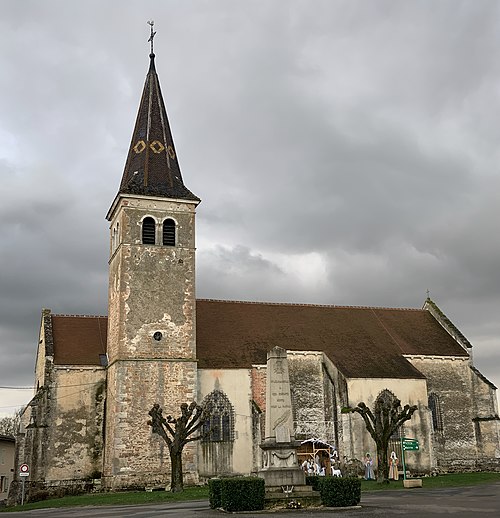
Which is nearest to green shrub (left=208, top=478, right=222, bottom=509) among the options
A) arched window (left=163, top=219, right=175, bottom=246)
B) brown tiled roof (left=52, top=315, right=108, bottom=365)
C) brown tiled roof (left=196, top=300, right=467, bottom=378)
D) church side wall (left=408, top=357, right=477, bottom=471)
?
brown tiled roof (left=196, top=300, right=467, bottom=378)

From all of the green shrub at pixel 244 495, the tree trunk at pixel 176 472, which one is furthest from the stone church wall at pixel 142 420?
the green shrub at pixel 244 495

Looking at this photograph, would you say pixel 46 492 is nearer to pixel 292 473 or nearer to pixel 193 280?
pixel 193 280

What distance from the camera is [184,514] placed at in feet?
58.1

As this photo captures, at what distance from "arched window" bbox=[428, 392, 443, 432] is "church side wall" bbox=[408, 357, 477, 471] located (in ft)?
0.20

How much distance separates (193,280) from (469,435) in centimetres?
1968

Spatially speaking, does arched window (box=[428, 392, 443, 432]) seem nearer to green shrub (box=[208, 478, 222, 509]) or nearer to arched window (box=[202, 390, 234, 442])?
arched window (box=[202, 390, 234, 442])

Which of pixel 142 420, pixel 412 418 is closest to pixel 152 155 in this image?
pixel 142 420

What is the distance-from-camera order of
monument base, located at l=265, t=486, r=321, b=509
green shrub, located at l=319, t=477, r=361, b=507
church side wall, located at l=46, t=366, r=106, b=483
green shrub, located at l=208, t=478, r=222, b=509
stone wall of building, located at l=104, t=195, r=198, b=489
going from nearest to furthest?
green shrub, located at l=319, t=477, r=361, b=507, monument base, located at l=265, t=486, r=321, b=509, green shrub, located at l=208, t=478, r=222, b=509, stone wall of building, located at l=104, t=195, r=198, b=489, church side wall, located at l=46, t=366, r=106, b=483

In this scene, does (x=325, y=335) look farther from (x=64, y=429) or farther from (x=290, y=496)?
(x=290, y=496)

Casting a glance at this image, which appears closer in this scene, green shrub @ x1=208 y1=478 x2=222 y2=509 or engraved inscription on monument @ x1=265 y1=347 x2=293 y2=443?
green shrub @ x1=208 y1=478 x2=222 y2=509

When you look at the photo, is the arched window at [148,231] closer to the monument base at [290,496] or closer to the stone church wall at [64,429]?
the stone church wall at [64,429]

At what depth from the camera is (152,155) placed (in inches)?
1524

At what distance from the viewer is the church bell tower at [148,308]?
32969mm

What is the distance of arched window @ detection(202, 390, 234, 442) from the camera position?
3503cm
